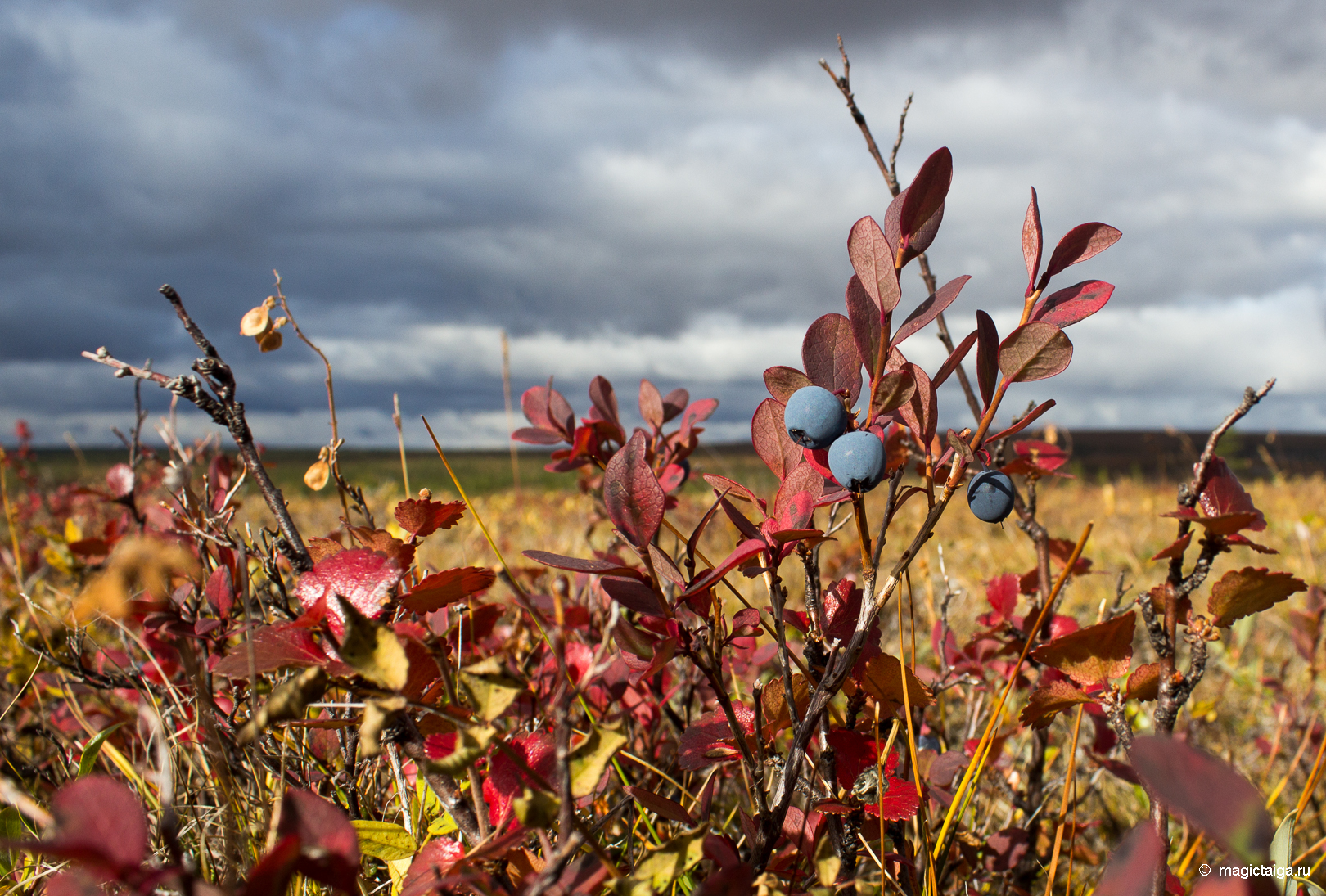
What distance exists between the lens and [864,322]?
0.61 metres

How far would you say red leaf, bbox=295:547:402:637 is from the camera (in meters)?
0.62

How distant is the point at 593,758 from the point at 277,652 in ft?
0.81

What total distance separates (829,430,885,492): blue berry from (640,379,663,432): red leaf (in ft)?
1.83

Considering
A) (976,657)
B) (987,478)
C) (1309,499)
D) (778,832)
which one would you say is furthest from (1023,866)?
(1309,499)

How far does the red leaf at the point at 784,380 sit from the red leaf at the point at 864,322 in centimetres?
5

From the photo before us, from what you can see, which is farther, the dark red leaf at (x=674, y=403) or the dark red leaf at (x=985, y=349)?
the dark red leaf at (x=674, y=403)

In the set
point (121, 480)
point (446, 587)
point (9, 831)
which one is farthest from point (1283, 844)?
point (121, 480)

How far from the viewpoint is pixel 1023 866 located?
3.80ft

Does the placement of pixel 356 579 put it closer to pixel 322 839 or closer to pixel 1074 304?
pixel 322 839

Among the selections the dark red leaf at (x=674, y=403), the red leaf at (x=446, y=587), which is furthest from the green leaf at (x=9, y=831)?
the dark red leaf at (x=674, y=403)

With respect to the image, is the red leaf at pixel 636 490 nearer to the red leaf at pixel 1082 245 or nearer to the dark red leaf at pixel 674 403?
the red leaf at pixel 1082 245

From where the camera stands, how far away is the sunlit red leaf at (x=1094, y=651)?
0.73 meters

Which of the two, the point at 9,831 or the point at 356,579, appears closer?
the point at 356,579

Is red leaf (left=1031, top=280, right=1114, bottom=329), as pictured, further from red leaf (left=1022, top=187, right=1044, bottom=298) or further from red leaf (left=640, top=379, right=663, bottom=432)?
red leaf (left=640, top=379, right=663, bottom=432)
